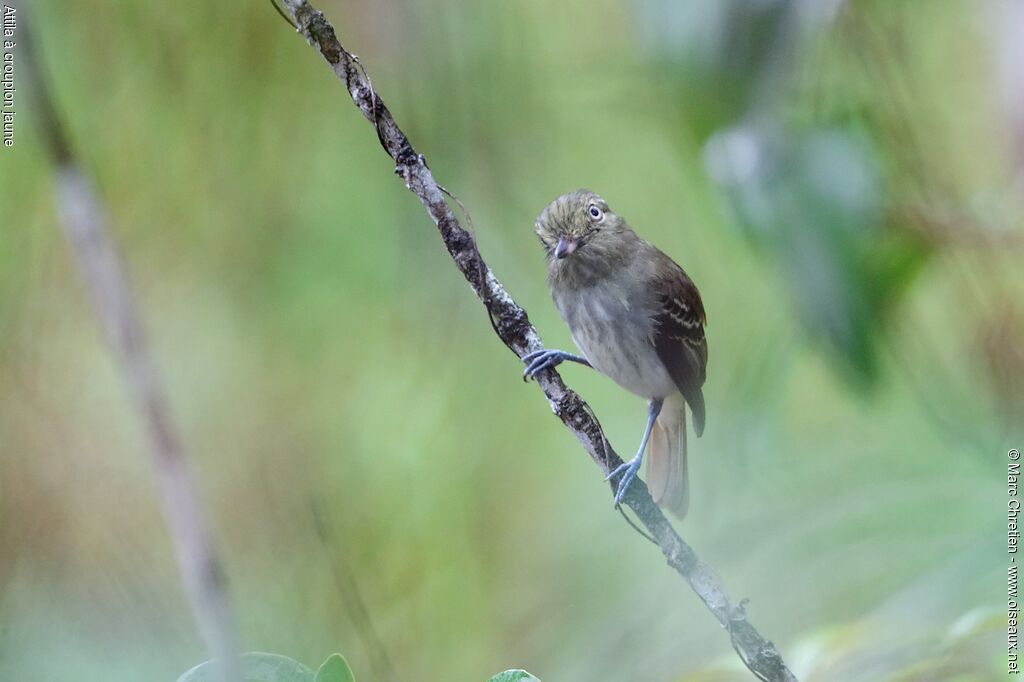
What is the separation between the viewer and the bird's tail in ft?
4.37

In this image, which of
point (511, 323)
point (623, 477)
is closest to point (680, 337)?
point (623, 477)

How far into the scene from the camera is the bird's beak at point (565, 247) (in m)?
1.10

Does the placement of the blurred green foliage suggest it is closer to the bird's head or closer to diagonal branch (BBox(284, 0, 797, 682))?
the bird's head

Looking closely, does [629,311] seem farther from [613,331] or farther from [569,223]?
[569,223]

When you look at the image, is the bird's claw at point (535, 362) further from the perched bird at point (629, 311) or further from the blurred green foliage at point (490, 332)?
the blurred green foliage at point (490, 332)

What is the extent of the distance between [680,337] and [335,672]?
81 centimetres

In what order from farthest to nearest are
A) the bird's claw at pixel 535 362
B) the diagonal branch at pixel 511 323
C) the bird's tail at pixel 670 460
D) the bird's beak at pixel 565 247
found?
the bird's tail at pixel 670 460 < the bird's beak at pixel 565 247 < the bird's claw at pixel 535 362 < the diagonal branch at pixel 511 323

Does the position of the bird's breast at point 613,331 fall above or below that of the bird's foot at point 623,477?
Answer: above

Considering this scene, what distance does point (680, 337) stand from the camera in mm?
1279

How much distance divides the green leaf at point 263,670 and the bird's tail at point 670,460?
81cm

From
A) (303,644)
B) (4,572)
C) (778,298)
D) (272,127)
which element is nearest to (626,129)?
(778,298)

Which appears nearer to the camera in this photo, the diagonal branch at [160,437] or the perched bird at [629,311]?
the diagonal branch at [160,437]

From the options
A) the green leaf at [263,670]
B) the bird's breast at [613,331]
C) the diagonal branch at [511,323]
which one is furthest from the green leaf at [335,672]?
the bird's breast at [613,331]

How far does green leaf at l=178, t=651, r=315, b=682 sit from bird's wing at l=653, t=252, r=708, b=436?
29.4 inches
